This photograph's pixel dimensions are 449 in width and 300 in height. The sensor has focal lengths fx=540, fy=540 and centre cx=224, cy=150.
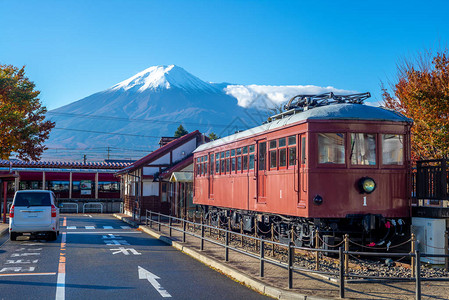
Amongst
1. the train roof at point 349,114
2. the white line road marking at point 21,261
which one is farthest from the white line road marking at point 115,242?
the train roof at point 349,114

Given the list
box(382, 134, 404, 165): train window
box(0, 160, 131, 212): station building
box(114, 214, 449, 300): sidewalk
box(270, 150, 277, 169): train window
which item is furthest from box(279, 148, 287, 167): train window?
box(0, 160, 131, 212): station building

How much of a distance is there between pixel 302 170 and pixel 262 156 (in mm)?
3054

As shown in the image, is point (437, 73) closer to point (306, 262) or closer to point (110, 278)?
point (306, 262)

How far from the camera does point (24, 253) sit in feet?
49.6

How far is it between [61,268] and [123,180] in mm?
35757

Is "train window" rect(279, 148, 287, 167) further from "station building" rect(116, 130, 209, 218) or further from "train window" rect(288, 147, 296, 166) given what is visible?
"station building" rect(116, 130, 209, 218)

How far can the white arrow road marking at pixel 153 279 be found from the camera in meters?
9.32

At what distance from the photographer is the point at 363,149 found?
13.6 meters

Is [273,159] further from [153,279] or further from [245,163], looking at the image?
[153,279]

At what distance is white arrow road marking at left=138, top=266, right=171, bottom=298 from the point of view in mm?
9320

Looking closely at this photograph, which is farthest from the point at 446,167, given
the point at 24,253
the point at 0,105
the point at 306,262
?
the point at 0,105

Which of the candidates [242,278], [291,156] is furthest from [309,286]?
[291,156]

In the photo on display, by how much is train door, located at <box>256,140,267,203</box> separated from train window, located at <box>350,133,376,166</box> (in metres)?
3.37

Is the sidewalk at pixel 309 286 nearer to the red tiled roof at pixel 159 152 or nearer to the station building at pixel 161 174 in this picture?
the station building at pixel 161 174
